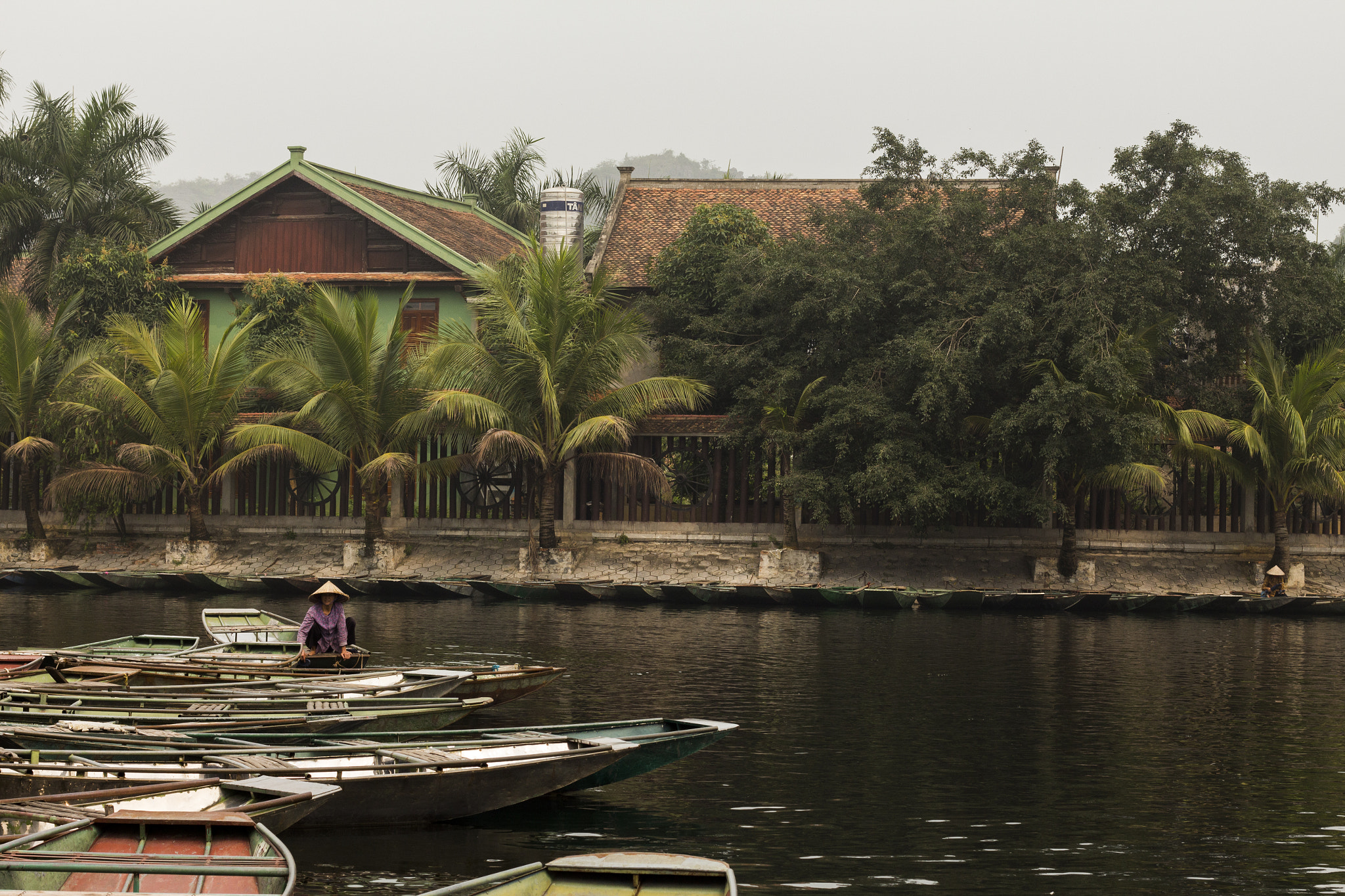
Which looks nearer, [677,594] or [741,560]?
[677,594]

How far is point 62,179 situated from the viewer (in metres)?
32.4

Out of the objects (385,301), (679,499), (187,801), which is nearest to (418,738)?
(187,801)

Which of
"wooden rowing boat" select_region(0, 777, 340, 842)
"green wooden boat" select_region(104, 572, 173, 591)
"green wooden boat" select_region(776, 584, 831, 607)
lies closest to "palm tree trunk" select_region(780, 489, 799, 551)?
"green wooden boat" select_region(776, 584, 831, 607)

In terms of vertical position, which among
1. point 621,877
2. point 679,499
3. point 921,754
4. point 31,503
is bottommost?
point 921,754

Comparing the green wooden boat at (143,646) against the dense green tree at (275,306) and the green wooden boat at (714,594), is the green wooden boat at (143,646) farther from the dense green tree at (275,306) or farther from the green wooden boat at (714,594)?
the dense green tree at (275,306)

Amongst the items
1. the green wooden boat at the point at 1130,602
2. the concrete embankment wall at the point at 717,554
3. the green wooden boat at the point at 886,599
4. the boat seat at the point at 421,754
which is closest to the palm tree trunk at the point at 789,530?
the concrete embankment wall at the point at 717,554

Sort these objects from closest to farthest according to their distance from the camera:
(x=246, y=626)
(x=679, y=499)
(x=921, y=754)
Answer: (x=921, y=754) → (x=246, y=626) → (x=679, y=499)

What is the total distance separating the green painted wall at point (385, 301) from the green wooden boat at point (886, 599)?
1213 cm

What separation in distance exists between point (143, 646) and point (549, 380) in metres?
11.6

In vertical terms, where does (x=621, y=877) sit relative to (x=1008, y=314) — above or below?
below

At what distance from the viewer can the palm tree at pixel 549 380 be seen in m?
26.6

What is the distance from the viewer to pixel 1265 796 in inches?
420

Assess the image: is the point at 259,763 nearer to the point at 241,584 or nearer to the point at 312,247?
the point at 241,584

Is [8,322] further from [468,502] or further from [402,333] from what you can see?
[468,502]
